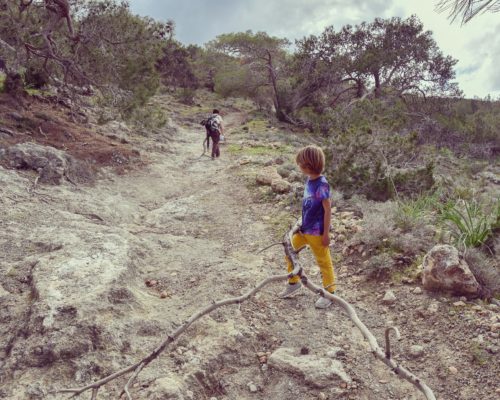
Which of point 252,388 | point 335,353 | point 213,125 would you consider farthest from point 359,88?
point 252,388

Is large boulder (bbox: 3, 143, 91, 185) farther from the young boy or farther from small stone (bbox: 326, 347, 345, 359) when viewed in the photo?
small stone (bbox: 326, 347, 345, 359)

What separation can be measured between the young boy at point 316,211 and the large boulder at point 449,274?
0.86 meters

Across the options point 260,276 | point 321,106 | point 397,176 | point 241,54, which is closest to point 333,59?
point 321,106

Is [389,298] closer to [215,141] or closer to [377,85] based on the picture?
[215,141]

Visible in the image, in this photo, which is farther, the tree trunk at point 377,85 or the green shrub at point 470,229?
the tree trunk at point 377,85

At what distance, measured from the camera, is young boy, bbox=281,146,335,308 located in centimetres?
344

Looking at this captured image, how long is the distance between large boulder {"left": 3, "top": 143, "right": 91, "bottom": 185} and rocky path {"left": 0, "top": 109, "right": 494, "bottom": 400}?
0.94 meters

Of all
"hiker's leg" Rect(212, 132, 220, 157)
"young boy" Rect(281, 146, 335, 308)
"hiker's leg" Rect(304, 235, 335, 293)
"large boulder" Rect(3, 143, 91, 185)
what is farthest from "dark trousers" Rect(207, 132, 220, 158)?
"hiker's leg" Rect(304, 235, 335, 293)

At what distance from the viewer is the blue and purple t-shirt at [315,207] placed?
3479 millimetres

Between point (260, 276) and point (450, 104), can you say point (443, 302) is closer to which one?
point (260, 276)

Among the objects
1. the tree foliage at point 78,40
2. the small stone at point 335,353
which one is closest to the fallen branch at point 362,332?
the small stone at point 335,353

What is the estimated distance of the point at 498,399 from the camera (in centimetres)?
261

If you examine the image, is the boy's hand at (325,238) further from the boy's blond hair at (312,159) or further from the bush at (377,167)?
the bush at (377,167)

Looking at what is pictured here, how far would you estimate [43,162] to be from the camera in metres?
6.71
